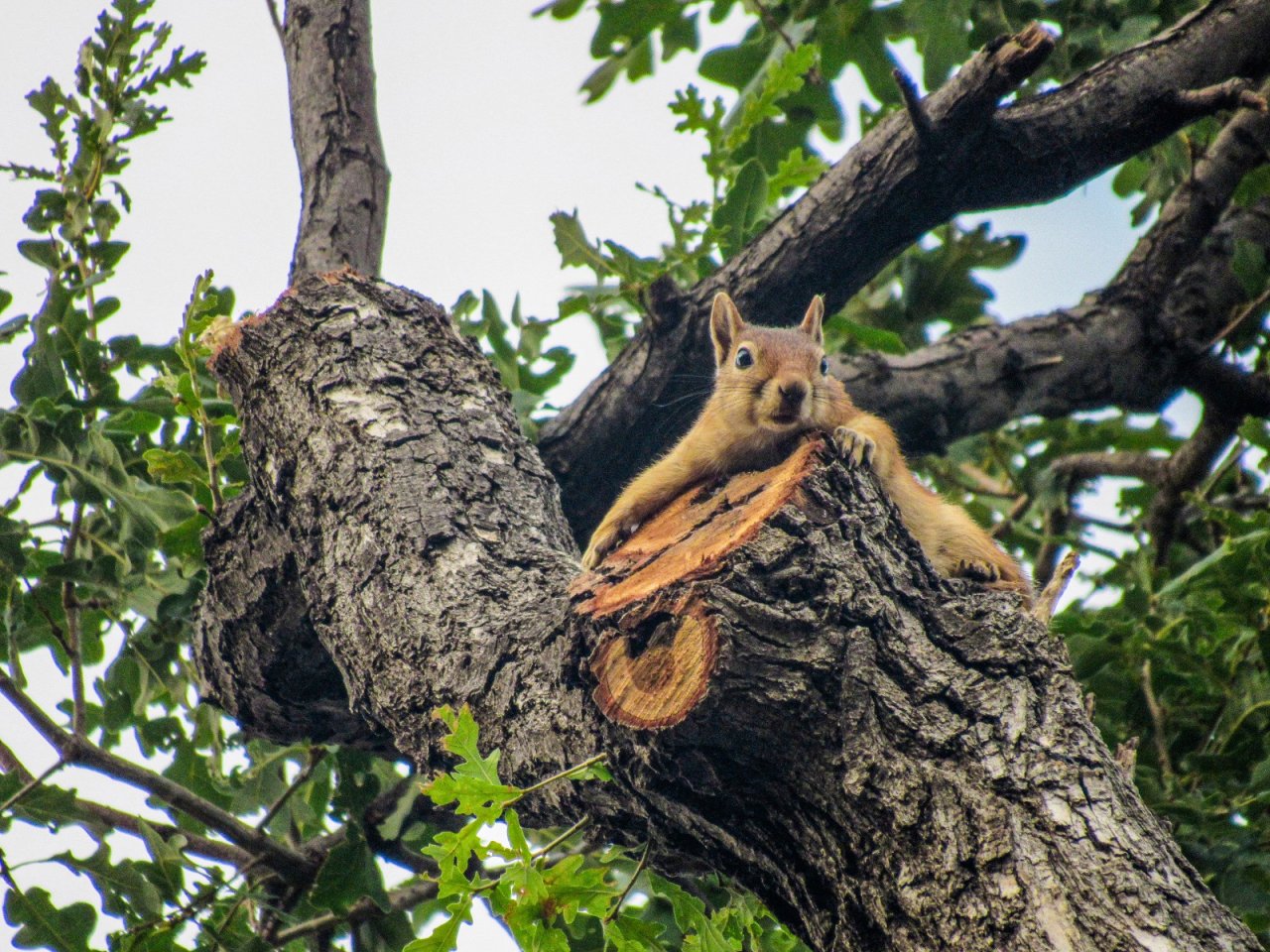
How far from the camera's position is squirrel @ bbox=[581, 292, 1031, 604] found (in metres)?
3.28

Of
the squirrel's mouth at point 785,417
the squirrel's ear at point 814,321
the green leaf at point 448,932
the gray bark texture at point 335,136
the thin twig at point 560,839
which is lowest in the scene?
the green leaf at point 448,932

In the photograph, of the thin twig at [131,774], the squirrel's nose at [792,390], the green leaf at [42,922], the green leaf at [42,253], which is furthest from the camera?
the green leaf at [42,253]

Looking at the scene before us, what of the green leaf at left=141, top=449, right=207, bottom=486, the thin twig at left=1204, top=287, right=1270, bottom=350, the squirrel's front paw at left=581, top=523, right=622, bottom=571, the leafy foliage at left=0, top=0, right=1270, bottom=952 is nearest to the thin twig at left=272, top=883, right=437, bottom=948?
the leafy foliage at left=0, top=0, right=1270, bottom=952

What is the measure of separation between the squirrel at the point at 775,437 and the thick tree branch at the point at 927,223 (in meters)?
0.17

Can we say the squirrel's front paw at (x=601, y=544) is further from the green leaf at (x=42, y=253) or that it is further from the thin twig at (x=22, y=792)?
the green leaf at (x=42, y=253)

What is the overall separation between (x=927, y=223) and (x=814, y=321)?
0.46 metres

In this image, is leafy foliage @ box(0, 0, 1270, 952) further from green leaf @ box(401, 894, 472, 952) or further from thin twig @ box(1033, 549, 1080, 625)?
thin twig @ box(1033, 549, 1080, 625)

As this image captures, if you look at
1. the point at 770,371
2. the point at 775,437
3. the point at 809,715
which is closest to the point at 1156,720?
the point at 775,437

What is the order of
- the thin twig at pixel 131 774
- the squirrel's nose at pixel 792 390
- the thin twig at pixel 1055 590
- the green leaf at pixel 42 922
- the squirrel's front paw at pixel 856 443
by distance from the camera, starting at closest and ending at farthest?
the thin twig at pixel 1055 590 → the green leaf at pixel 42 922 → the squirrel's front paw at pixel 856 443 → the thin twig at pixel 131 774 → the squirrel's nose at pixel 792 390

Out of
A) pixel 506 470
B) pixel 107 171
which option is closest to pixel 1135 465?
pixel 506 470

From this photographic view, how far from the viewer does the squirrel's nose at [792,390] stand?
341 cm

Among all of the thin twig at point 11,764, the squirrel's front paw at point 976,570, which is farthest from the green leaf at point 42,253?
the squirrel's front paw at point 976,570

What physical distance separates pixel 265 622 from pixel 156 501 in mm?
560

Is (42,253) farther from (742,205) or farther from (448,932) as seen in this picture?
(448,932)
